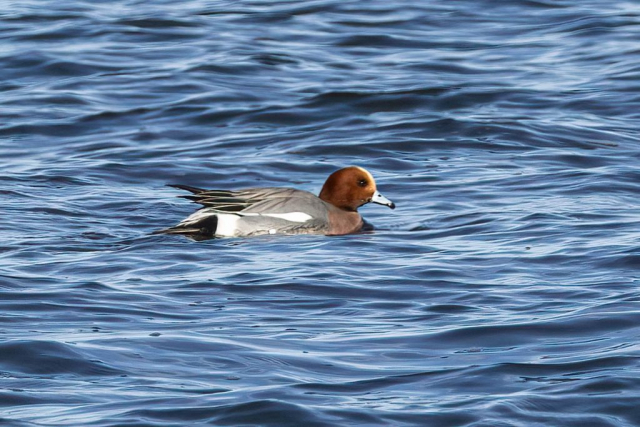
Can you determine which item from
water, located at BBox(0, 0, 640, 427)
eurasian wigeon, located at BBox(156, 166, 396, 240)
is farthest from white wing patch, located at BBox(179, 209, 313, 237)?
water, located at BBox(0, 0, 640, 427)

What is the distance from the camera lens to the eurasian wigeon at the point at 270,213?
10203mm

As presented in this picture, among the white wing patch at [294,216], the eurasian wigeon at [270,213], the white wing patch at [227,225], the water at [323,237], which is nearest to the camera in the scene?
the water at [323,237]

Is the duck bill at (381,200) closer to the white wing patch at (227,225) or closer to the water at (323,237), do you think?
the water at (323,237)

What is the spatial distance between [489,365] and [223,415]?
1359 mm

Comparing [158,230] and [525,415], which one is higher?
[525,415]

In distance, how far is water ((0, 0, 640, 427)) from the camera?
5902mm

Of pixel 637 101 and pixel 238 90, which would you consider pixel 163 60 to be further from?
pixel 637 101

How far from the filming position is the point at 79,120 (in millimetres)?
14117

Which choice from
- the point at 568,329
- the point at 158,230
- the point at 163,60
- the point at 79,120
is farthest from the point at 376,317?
the point at 163,60

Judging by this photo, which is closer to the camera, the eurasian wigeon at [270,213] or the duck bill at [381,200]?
the eurasian wigeon at [270,213]

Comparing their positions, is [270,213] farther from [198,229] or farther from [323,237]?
[198,229]

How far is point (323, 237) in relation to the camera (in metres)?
10.5

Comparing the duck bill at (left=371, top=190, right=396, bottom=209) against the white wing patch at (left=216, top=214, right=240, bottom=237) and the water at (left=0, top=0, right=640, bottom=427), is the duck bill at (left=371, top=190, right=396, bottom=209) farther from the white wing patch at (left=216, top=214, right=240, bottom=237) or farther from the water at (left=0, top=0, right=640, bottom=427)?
the white wing patch at (left=216, top=214, right=240, bottom=237)

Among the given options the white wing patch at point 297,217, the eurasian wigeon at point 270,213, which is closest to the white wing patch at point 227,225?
the eurasian wigeon at point 270,213
